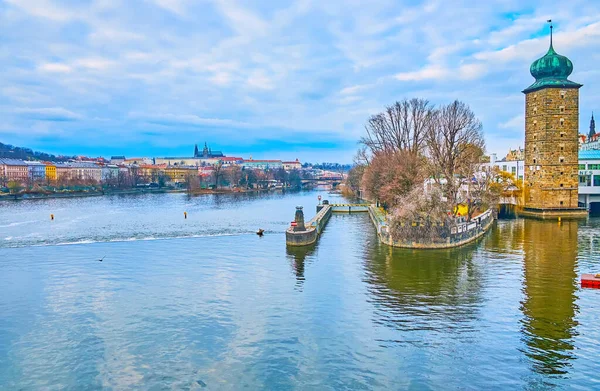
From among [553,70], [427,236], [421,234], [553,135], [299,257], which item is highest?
[553,70]

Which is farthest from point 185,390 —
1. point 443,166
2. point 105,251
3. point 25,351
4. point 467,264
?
point 443,166

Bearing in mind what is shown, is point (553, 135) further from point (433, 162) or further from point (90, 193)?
point (90, 193)

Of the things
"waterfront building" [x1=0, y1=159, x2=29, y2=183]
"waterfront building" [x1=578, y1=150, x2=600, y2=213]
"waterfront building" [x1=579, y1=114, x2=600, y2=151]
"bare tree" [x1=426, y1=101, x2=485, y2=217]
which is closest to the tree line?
"bare tree" [x1=426, y1=101, x2=485, y2=217]

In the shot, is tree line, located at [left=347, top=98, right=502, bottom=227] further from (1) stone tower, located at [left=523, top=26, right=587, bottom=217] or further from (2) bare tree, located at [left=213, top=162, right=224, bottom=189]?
(2) bare tree, located at [left=213, top=162, right=224, bottom=189]

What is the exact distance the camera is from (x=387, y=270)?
27.5 metres

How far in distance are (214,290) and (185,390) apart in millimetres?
9951

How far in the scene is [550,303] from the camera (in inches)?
824

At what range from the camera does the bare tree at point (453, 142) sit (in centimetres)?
4719

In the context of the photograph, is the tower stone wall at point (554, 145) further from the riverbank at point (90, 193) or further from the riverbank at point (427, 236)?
the riverbank at point (90, 193)

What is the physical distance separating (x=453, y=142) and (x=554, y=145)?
49.6ft

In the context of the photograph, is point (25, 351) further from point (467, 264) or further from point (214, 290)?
point (467, 264)

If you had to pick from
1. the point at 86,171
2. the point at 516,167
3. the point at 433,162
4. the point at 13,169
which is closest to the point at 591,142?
the point at 516,167

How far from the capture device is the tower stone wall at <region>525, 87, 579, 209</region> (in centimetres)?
5403

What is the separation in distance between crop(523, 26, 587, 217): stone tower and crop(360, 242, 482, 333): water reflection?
1044 inches
